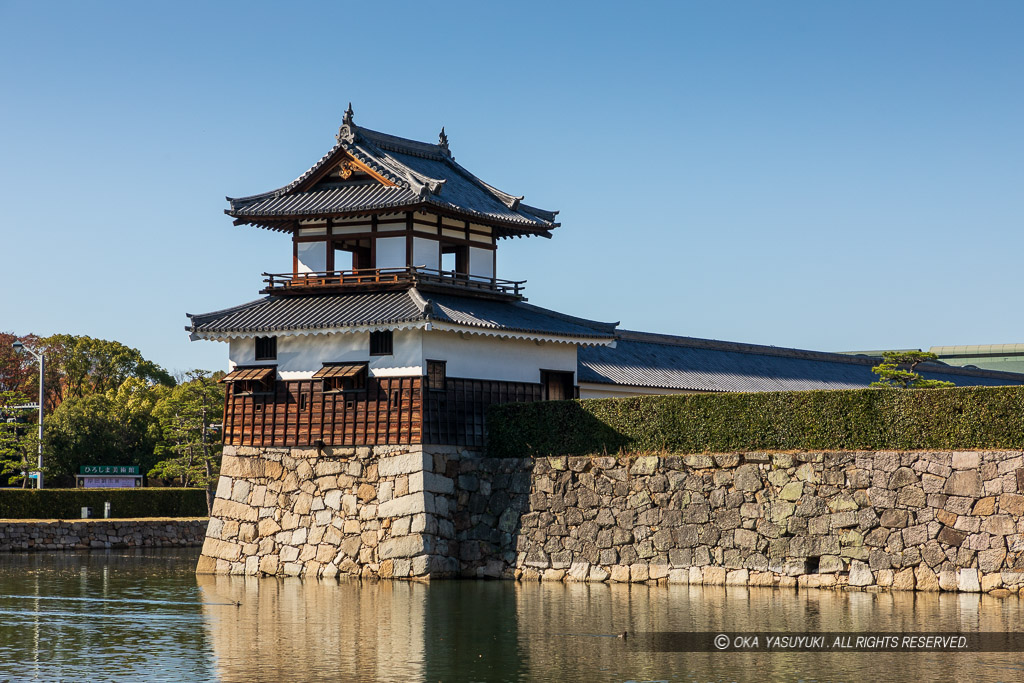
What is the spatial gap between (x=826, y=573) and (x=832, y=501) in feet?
4.65

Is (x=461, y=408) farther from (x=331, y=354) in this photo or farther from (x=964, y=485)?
(x=964, y=485)

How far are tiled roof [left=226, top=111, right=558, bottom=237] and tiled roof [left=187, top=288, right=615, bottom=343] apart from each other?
6.89ft

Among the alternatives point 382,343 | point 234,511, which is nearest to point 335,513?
point 234,511

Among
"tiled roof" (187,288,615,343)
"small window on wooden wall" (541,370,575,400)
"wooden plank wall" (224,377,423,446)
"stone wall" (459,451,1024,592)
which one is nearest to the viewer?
"stone wall" (459,451,1024,592)

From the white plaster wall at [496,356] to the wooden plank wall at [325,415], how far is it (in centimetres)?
110

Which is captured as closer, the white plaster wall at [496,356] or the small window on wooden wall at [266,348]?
the white plaster wall at [496,356]

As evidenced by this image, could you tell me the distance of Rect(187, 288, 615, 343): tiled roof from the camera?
2783 centimetres

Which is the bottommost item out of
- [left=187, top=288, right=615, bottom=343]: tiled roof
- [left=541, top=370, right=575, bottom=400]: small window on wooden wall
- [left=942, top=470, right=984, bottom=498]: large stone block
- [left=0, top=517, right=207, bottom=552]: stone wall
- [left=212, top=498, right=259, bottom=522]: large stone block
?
[left=0, top=517, right=207, bottom=552]: stone wall

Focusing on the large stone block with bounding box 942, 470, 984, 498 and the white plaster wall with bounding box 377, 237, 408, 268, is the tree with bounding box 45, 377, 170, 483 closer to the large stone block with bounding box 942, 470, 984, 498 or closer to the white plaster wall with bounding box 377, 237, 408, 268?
the white plaster wall with bounding box 377, 237, 408, 268

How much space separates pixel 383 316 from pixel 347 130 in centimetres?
563

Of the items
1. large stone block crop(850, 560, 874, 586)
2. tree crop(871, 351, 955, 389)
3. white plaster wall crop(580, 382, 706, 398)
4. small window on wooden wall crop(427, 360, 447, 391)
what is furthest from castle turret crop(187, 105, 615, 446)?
tree crop(871, 351, 955, 389)

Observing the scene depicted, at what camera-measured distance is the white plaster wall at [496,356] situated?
93.6 ft

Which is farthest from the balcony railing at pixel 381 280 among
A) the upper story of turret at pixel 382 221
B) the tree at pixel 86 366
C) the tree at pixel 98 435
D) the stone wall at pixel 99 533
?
the tree at pixel 86 366

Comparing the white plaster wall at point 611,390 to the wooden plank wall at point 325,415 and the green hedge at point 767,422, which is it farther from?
the wooden plank wall at point 325,415
